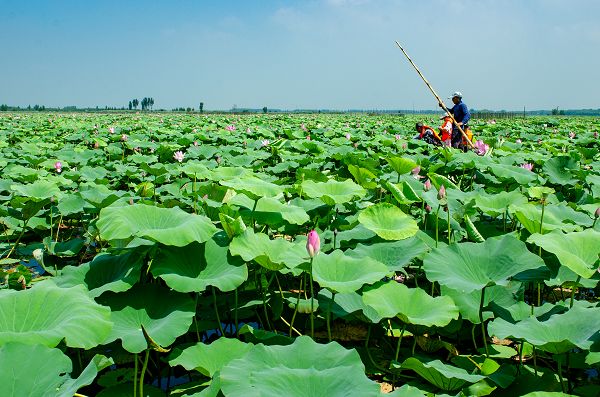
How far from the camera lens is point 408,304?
154 cm

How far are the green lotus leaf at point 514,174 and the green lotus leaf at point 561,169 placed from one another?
1.18 feet

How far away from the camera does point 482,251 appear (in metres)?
1.74

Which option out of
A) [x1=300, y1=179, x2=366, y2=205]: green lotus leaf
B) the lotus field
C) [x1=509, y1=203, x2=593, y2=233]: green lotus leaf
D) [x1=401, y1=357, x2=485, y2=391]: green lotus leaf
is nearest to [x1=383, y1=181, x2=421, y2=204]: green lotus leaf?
the lotus field

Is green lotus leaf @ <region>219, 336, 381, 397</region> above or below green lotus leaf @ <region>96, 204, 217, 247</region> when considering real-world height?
below

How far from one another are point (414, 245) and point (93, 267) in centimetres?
125

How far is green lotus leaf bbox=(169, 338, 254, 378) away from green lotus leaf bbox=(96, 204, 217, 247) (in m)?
0.37

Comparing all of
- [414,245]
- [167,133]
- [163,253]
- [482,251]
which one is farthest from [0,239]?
[167,133]

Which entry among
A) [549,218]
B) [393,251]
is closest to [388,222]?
[393,251]

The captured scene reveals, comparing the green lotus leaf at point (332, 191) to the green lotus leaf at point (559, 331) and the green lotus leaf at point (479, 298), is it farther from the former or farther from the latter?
the green lotus leaf at point (559, 331)

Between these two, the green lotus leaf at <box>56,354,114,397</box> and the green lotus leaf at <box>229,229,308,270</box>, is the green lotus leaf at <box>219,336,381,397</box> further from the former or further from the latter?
the green lotus leaf at <box>229,229,308,270</box>

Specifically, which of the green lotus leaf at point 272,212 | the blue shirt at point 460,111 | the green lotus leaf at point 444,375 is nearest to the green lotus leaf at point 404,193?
the green lotus leaf at point 272,212

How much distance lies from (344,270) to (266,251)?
0.30 meters

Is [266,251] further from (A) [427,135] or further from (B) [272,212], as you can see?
(A) [427,135]

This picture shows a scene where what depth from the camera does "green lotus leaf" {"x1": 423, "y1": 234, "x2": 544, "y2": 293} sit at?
1.61m
